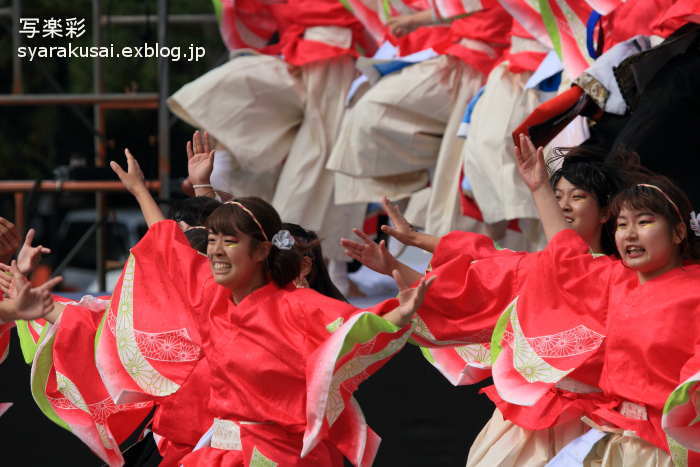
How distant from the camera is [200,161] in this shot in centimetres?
307

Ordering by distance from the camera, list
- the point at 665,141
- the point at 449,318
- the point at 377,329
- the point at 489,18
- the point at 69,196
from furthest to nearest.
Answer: the point at 69,196
the point at 489,18
the point at 665,141
the point at 449,318
the point at 377,329

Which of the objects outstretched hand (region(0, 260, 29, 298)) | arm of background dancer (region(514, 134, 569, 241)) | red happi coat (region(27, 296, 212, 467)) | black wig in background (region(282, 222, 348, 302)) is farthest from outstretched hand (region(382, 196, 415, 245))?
outstretched hand (region(0, 260, 29, 298))

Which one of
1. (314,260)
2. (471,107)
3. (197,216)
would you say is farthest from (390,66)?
(314,260)

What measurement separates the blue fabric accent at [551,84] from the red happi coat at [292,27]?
89 cm

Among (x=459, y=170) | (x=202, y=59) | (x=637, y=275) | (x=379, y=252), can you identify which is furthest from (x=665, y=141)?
(x=202, y=59)

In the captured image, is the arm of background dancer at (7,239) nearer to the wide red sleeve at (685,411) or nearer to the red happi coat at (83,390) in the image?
the red happi coat at (83,390)

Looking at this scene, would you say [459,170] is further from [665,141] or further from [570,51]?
[665,141]

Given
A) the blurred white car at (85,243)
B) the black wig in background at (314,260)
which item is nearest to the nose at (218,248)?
the black wig in background at (314,260)

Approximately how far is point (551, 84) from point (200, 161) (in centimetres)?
117

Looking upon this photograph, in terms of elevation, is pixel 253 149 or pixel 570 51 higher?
pixel 570 51

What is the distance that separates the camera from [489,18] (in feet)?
13.3

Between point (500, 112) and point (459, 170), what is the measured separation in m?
0.31

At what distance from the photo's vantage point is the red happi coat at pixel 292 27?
4.49 m

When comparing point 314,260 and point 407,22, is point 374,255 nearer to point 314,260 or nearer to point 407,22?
point 314,260
